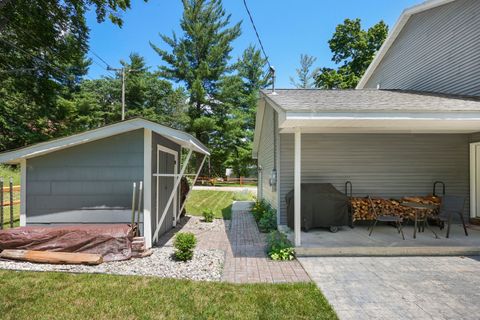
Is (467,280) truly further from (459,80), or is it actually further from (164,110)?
(164,110)

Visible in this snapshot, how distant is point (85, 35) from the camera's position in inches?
480

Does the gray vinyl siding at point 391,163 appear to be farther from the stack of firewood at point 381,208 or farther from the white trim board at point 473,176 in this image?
the stack of firewood at point 381,208

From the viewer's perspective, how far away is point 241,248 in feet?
19.7

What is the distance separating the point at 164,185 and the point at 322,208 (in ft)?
12.4

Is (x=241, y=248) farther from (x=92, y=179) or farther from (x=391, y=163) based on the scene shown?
(x=391, y=163)

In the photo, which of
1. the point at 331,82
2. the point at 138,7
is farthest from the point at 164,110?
the point at 138,7

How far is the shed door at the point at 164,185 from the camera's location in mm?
6555

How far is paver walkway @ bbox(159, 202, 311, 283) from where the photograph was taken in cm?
437

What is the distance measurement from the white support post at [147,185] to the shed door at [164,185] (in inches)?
13.8

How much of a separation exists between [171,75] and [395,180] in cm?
2207

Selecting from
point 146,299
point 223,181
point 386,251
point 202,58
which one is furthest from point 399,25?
point 223,181

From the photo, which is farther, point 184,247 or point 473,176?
point 473,176

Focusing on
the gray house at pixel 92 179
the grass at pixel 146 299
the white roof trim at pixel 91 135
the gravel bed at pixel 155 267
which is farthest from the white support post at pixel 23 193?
the grass at pixel 146 299

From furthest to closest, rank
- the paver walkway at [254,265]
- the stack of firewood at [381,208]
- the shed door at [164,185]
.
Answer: the stack of firewood at [381,208] < the shed door at [164,185] < the paver walkway at [254,265]
